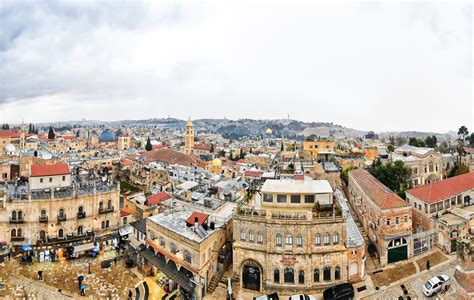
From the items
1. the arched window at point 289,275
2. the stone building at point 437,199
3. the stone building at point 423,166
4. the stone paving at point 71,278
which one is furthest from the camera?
the stone building at point 423,166

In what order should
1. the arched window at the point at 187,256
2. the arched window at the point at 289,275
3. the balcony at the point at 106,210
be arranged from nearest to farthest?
the arched window at the point at 289,275, the arched window at the point at 187,256, the balcony at the point at 106,210

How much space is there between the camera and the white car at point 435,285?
32.6 metres

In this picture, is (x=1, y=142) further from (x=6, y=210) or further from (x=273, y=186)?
(x=273, y=186)

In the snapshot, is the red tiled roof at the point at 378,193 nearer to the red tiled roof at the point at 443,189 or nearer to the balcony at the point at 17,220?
the red tiled roof at the point at 443,189

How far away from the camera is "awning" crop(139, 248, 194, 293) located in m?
35.3

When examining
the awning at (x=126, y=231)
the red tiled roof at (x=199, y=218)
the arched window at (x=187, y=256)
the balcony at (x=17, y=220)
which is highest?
the red tiled roof at (x=199, y=218)

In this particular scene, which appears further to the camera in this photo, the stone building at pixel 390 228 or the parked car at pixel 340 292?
the stone building at pixel 390 228

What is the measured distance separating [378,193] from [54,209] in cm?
4141

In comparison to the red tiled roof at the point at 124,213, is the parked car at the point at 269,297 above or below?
below

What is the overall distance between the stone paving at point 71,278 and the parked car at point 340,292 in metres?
20.7

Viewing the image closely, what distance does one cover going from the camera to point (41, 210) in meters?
45.4

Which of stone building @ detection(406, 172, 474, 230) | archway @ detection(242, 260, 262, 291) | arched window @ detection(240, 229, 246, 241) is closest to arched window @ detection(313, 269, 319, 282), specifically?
archway @ detection(242, 260, 262, 291)

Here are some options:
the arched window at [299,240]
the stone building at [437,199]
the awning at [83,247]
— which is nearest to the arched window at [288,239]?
A: the arched window at [299,240]

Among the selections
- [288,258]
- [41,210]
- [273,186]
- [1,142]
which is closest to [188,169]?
[41,210]
